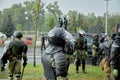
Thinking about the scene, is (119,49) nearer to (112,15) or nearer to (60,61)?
(60,61)

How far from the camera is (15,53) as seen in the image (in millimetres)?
11453

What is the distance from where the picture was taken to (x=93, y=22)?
2625 inches

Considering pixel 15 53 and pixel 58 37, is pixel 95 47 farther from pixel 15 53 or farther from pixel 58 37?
pixel 58 37

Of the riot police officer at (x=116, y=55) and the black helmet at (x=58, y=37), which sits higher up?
the black helmet at (x=58, y=37)

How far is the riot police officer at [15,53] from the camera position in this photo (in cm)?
1129

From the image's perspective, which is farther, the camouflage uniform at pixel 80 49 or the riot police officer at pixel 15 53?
the camouflage uniform at pixel 80 49

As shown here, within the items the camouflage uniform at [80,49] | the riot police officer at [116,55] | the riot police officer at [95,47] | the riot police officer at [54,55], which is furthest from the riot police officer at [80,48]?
the riot police officer at [54,55]

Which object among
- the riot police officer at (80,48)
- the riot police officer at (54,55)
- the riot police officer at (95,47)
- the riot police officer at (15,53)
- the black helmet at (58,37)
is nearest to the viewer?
the riot police officer at (54,55)

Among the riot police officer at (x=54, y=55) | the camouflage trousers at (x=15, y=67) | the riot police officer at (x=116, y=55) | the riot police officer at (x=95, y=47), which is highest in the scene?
the riot police officer at (x=54, y=55)

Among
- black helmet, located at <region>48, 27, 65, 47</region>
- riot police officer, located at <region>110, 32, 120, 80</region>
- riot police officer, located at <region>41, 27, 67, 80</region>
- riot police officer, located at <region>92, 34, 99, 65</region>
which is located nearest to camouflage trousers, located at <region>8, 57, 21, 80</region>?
riot police officer, located at <region>110, 32, 120, 80</region>

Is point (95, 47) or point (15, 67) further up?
point (15, 67)

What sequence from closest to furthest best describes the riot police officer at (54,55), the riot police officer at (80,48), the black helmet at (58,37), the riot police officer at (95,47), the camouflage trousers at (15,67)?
the riot police officer at (54,55) → the black helmet at (58,37) → the camouflage trousers at (15,67) → the riot police officer at (80,48) → the riot police officer at (95,47)

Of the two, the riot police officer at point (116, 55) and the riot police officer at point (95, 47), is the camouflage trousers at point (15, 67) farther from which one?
the riot police officer at point (95, 47)

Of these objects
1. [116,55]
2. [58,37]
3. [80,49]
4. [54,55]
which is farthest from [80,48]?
[54,55]
